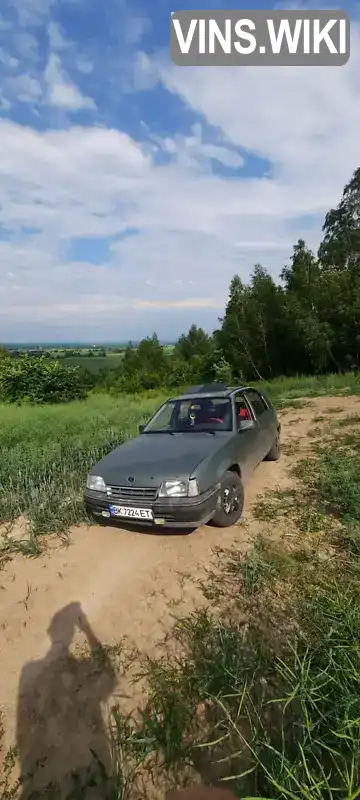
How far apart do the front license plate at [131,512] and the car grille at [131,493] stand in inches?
3.9

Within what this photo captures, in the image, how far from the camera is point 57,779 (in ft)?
6.37

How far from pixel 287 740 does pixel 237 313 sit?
29.0 m

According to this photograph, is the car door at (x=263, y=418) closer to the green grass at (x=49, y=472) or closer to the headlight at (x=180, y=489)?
the headlight at (x=180, y=489)

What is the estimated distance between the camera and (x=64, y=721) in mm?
2215

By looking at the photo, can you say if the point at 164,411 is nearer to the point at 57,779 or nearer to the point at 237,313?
the point at 57,779

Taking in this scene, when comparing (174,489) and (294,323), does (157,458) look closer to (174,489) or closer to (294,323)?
(174,489)

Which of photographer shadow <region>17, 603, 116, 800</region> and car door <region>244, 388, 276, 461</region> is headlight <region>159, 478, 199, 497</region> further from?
car door <region>244, 388, 276, 461</region>

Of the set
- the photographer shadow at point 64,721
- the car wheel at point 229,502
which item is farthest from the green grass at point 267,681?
the car wheel at point 229,502

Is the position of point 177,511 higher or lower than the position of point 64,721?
higher

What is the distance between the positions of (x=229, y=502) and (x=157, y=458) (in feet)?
2.97

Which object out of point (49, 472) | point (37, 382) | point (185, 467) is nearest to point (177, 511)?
point (185, 467)

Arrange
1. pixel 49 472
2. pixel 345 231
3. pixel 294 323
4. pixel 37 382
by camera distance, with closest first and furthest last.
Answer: pixel 49 472, pixel 294 323, pixel 37 382, pixel 345 231

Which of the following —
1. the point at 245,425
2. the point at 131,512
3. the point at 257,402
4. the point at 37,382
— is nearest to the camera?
the point at 131,512

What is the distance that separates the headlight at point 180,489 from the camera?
11.8ft
